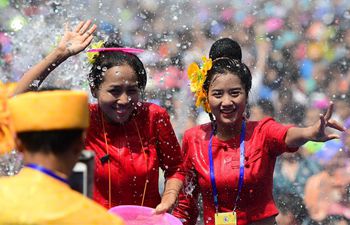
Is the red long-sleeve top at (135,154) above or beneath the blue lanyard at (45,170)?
beneath

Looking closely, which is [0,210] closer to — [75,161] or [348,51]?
[75,161]

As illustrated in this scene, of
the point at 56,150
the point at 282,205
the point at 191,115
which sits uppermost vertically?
the point at 56,150

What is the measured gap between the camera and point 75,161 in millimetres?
3127

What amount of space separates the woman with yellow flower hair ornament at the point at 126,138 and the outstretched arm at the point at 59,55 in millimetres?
39

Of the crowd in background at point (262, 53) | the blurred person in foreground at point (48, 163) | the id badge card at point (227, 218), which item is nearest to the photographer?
the blurred person in foreground at point (48, 163)

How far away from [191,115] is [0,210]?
4.99 meters

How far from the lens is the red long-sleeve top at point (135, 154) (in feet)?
18.1

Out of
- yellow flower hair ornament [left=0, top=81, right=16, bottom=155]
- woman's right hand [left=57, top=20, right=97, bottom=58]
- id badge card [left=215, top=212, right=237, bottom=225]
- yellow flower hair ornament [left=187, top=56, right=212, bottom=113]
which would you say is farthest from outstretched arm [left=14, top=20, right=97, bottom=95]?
id badge card [left=215, top=212, right=237, bottom=225]

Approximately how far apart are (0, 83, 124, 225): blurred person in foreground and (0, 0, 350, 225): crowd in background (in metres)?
4.30

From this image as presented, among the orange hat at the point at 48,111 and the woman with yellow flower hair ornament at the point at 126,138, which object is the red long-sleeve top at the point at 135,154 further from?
the orange hat at the point at 48,111

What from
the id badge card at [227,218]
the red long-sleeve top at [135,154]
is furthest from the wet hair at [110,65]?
the id badge card at [227,218]

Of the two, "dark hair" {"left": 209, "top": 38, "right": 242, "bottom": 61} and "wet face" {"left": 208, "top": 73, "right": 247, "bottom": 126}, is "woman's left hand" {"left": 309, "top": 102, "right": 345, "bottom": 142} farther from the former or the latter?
"dark hair" {"left": 209, "top": 38, "right": 242, "bottom": 61}

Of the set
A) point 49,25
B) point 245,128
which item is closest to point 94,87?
point 245,128

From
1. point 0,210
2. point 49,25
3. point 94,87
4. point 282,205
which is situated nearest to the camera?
point 0,210
